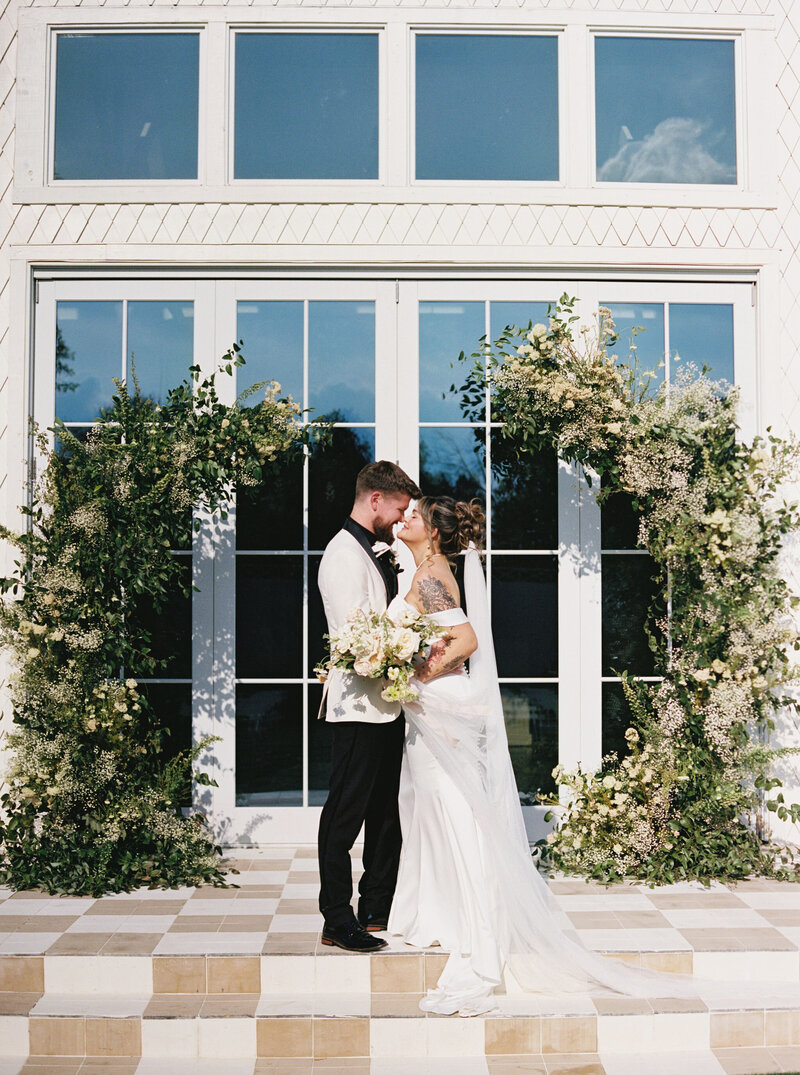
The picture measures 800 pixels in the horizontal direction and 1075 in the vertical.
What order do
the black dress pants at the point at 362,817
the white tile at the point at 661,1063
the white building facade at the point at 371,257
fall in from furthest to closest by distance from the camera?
the white building facade at the point at 371,257
the black dress pants at the point at 362,817
the white tile at the point at 661,1063

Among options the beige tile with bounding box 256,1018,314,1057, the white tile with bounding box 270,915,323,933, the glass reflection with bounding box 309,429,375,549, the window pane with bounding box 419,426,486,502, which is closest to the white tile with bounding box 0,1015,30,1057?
the beige tile with bounding box 256,1018,314,1057

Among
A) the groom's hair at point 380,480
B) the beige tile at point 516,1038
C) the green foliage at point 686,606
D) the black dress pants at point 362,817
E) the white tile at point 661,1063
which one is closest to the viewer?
the white tile at point 661,1063

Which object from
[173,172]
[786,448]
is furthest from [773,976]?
[173,172]

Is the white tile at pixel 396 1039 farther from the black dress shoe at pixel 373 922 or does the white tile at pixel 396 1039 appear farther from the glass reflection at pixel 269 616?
the glass reflection at pixel 269 616

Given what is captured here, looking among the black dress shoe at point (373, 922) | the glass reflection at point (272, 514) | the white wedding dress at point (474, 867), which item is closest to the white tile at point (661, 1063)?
the white wedding dress at point (474, 867)

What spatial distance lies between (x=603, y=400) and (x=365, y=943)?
101 inches

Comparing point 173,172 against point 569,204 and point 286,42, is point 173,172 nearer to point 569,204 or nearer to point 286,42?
point 286,42

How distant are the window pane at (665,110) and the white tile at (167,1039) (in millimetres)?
4450

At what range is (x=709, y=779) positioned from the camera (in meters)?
4.56

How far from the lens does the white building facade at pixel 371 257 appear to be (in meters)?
5.11

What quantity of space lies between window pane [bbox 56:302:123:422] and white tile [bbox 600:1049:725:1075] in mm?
3792

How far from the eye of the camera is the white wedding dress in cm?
363

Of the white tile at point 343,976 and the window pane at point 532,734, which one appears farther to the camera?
the window pane at point 532,734

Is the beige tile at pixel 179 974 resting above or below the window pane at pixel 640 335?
below
